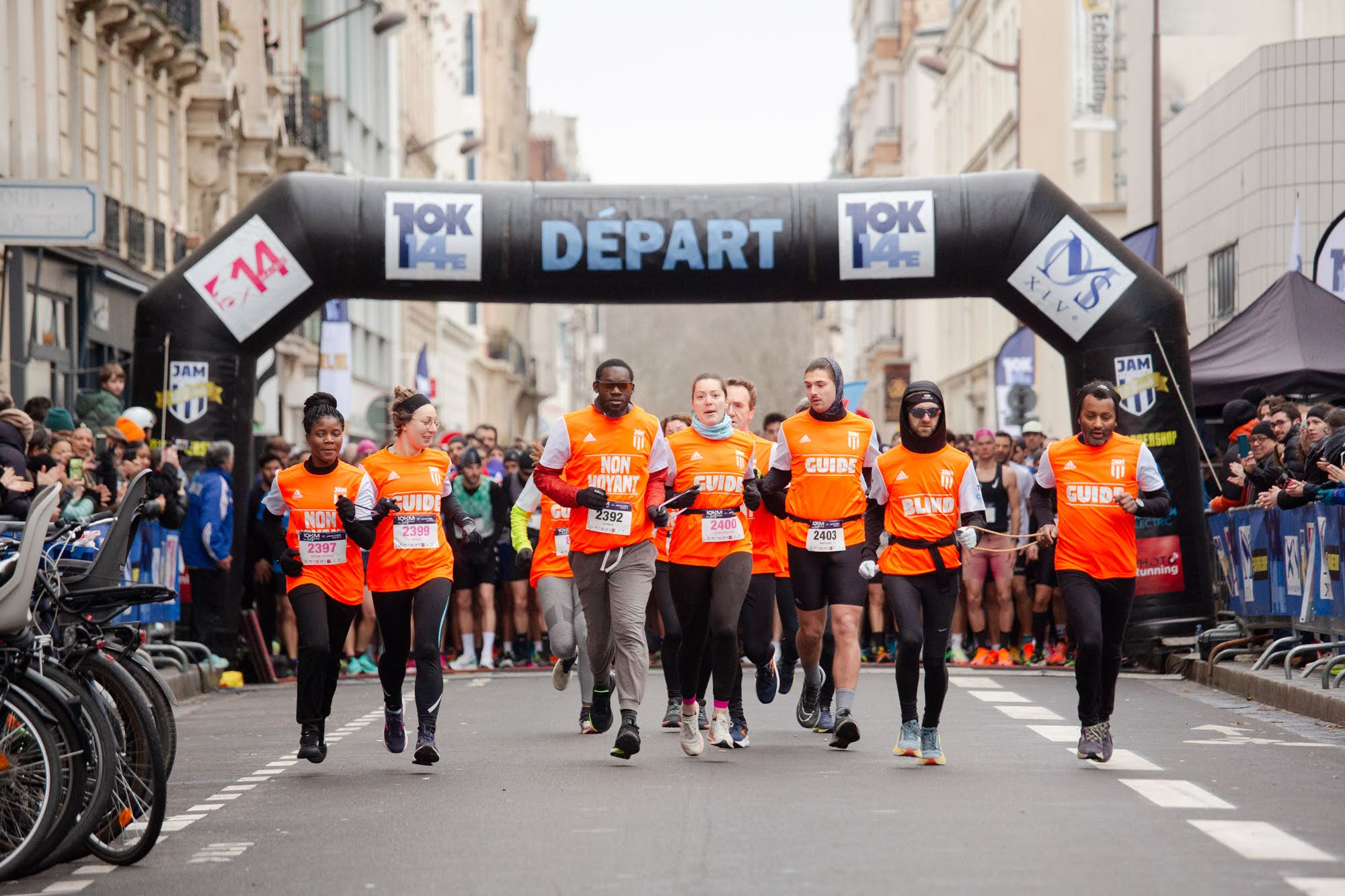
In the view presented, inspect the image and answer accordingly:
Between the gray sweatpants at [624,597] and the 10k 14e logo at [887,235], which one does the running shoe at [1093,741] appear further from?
the 10k 14e logo at [887,235]

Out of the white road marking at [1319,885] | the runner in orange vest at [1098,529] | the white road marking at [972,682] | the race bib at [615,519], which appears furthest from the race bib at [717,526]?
the white road marking at [972,682]

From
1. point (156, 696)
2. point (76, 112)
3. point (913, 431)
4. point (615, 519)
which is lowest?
point (156, 696)

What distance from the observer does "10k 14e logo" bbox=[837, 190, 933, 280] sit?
18000 millimetres

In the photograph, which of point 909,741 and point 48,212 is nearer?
point 909,741

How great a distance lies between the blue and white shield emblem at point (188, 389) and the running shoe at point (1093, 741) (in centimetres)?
940

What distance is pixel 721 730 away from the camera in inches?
460

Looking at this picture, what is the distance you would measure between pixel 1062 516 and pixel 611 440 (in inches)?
88.1

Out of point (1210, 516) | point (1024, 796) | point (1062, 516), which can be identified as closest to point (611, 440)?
point (1062, 516)

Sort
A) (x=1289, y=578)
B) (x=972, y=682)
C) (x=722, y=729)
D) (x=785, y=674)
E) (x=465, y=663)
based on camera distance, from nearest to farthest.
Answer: (x=722, y=729), (x=785, y=674), (x=1289, y=578), (x=972, y=682), (x=465, y=663)

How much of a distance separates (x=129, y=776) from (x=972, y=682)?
961 centimetres

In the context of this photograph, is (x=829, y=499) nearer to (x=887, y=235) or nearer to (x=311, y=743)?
(x=311, y=743)

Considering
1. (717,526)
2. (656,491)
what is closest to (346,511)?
(656,491)

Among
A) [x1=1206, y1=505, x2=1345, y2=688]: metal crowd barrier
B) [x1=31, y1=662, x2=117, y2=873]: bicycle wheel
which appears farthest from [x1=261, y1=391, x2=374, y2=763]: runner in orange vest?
[x1=1206, y1=505, x2=1345, y2=688]: metal crowd barrier

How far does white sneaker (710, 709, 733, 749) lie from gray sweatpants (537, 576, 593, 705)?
5.59 ft
